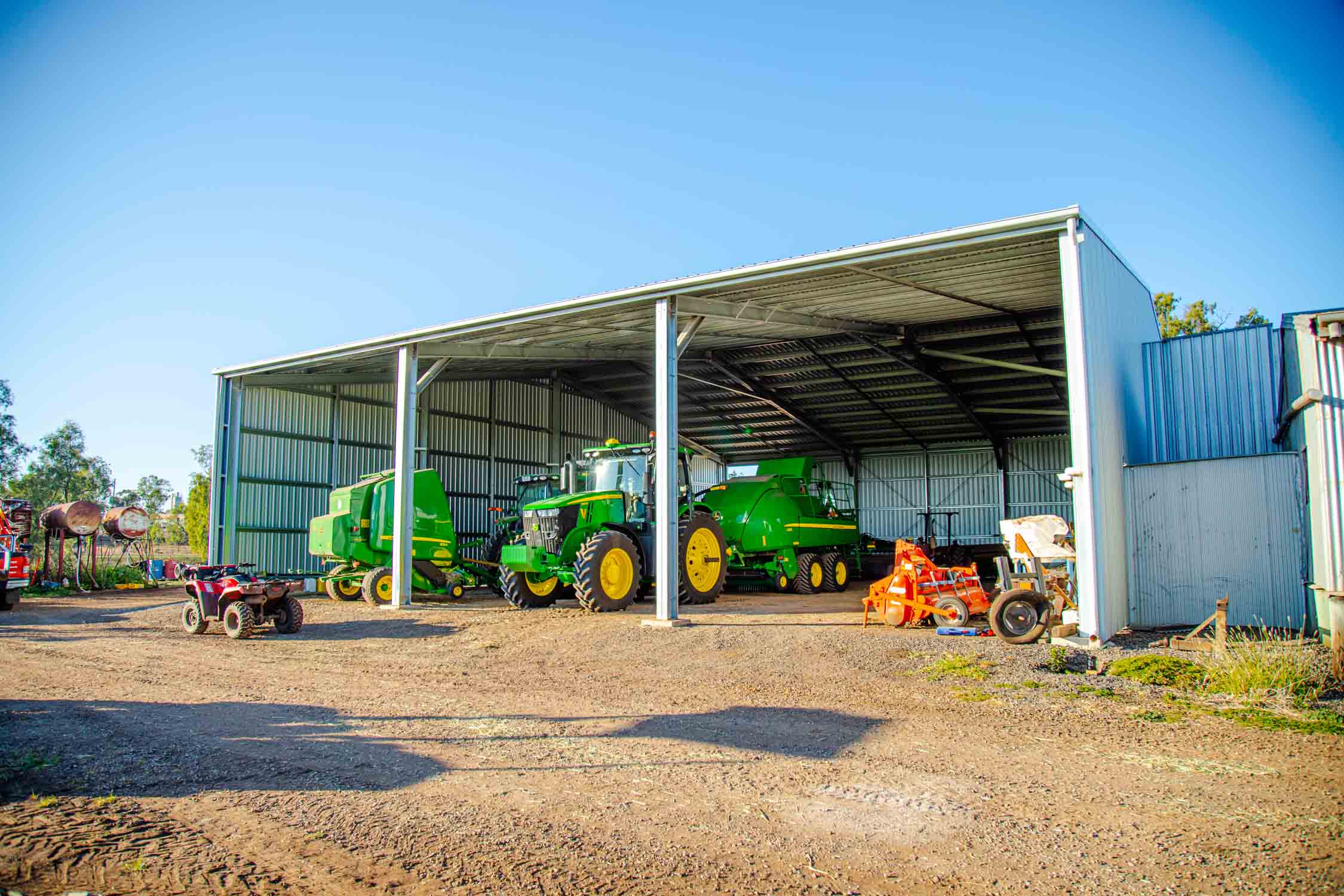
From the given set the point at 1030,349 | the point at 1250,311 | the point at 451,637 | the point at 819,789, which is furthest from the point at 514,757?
the point at 1250,311

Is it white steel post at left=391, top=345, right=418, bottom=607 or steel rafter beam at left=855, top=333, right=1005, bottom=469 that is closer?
white steel post at left=391, top=345, right=418, bottom=607

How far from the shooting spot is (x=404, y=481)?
16.1m

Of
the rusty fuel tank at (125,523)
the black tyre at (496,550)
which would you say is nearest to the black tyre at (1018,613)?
the black tyre at (496,550)

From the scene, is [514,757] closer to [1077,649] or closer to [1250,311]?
[1077,649]

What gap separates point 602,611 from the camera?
13289mm

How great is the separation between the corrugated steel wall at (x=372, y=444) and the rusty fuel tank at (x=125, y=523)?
191 inches

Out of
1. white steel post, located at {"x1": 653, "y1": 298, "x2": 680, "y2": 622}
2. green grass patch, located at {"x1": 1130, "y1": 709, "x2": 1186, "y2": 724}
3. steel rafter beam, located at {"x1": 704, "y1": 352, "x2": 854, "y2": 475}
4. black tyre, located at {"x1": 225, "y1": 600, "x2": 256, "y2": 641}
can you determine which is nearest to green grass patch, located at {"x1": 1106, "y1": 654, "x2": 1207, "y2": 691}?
green grass patch, located at {"x1": 1130, "y1": 709, "x2": 1186, "y2": 724}

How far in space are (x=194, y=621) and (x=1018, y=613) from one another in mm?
11000

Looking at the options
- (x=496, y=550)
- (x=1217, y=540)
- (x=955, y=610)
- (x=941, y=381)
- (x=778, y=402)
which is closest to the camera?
(x=955, y=610)

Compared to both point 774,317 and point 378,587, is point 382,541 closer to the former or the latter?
point 378,587

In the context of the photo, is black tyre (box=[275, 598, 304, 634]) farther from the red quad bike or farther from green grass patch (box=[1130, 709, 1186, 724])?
green grass patch (box=[1130, 709, 1186, 724])

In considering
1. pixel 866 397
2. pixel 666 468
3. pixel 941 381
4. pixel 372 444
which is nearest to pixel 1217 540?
pixel 666 468

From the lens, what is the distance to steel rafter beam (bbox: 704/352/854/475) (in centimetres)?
2238

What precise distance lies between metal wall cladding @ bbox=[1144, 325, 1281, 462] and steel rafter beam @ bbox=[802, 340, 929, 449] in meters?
8.25
